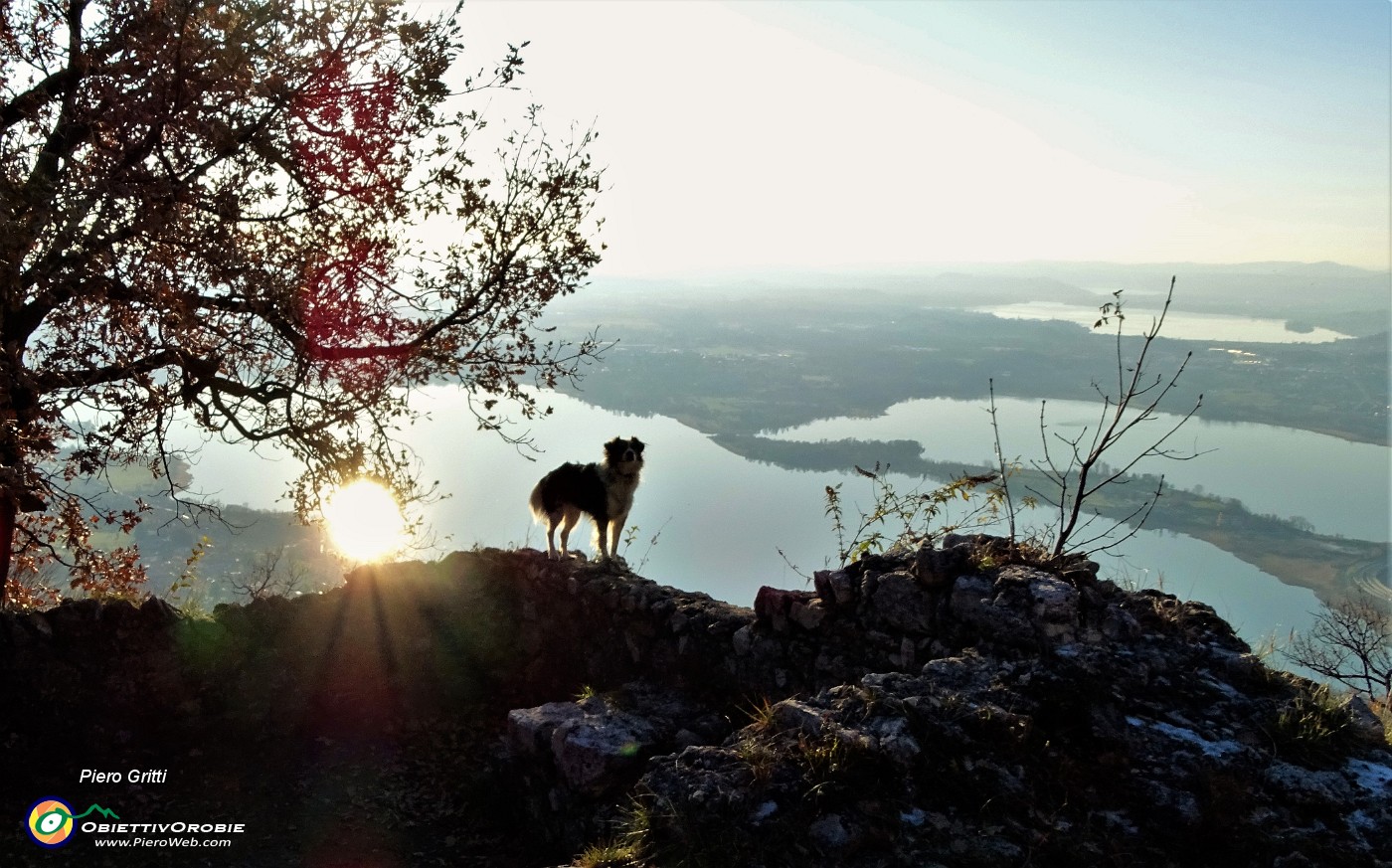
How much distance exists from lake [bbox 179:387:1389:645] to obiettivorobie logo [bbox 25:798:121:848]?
2628 cm

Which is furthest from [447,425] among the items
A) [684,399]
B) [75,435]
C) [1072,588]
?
[1072,588]

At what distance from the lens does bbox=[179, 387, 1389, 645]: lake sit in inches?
1591

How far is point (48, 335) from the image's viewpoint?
8141mm

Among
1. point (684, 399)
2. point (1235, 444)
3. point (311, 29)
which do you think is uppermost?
point (311, 29)

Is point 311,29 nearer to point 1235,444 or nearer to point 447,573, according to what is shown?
point 447,573

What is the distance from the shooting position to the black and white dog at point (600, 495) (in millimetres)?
9297

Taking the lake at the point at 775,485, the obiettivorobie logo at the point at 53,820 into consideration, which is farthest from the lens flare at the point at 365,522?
the lake at the point at 775,485

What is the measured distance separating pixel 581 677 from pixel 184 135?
6237mm

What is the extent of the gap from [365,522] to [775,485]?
4910cm

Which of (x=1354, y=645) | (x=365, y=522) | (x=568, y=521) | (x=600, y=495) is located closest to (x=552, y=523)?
(x=568, y=521)

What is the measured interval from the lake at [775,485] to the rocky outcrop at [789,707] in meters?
24.8

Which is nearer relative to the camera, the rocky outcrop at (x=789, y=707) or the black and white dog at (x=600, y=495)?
the rocky outcrop at (x=789, y=707)

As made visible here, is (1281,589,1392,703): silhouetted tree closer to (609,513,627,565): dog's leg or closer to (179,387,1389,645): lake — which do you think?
(609,513,627,565): dog's leg

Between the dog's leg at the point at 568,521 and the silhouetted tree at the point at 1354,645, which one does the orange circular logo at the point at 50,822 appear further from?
the silhouetted tree at the point at 1354,645
